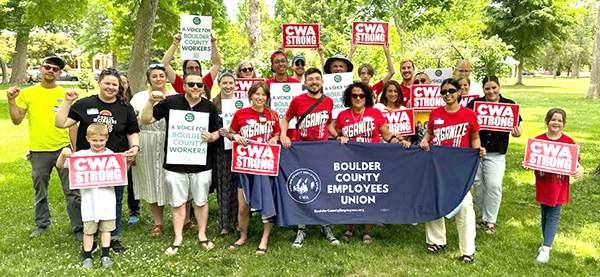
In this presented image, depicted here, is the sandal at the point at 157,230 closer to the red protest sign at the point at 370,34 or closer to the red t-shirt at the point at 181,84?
the red t-shirt at the point at 181,84

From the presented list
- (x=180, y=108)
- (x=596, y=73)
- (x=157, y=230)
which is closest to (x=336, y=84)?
(x=180, y=108)

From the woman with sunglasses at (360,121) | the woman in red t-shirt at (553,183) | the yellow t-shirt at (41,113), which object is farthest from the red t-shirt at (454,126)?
the yellow t-shirt at (41,113)

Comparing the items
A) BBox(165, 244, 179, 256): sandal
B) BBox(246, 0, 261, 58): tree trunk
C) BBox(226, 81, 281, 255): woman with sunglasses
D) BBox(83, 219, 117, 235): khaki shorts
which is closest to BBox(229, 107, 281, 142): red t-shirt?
BBox(226, 81, 281, 255): woman with sunglasses

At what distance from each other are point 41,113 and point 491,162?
5555mm

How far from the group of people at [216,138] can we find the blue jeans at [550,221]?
0.04ft

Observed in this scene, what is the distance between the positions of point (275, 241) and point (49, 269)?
251cm

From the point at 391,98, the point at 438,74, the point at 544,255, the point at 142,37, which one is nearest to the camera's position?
the point at 544,255

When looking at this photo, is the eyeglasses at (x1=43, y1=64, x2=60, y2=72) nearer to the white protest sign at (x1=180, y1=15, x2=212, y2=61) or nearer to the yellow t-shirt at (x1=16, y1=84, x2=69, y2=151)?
the yellow t-shirt at (x1=16, y1=84, x2=69, y2=151)

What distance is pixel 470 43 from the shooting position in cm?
3098

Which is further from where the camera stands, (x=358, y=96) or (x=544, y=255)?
(x=358, y=96)

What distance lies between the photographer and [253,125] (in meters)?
5.62

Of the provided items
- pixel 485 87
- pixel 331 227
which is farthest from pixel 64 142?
pixel 485 87

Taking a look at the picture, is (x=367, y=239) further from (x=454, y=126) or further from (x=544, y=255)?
A: (x=544, y=255)

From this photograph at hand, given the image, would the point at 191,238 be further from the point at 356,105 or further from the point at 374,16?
the point at 374,16
